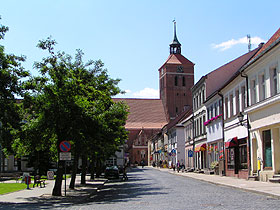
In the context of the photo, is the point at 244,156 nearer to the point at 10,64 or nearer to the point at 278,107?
the point at 278,107

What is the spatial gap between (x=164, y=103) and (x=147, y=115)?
13358 mm

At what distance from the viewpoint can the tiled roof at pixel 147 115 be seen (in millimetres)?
144250

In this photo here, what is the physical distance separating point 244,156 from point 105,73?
40.4 ft

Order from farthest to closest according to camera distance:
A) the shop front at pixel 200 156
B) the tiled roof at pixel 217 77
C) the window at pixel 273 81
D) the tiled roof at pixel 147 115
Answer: the tiled roof at pixel 147 115
the shop front at pixel 200 156
the tiled roof at pixel 217 77
the window at pixel 273 81

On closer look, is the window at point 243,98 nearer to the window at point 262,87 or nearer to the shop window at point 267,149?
the window at point 262,87

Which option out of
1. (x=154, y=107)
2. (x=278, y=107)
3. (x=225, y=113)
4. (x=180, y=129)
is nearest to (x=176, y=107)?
(x=154, y=107)

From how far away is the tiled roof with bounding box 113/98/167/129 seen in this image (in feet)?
473

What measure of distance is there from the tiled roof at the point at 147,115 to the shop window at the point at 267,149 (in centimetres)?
11585

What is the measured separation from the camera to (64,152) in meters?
18.9

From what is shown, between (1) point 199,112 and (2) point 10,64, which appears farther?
(1) point 199,112

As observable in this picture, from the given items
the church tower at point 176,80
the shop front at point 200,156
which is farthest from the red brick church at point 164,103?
the shop front at point 200,156

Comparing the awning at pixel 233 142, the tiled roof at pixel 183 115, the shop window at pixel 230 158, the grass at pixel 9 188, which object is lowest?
the grass at pixel 9 188

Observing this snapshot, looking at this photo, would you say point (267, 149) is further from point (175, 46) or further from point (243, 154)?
point (175, 46)

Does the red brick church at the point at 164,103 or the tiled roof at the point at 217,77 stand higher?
the red brick church at the point at 164,103
